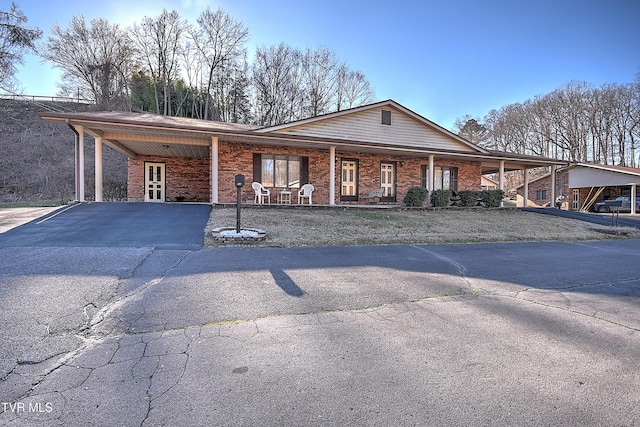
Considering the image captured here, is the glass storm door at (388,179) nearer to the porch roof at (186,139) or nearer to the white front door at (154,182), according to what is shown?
the porch roof at (186,139)

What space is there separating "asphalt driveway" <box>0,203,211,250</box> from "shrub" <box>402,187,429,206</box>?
8.54 m

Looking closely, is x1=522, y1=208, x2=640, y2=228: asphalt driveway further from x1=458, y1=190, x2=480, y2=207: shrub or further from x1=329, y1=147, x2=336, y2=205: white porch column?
x1=329, y1=147, x2=336, y2=205: white porch column

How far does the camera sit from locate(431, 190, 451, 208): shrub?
48.3 feet

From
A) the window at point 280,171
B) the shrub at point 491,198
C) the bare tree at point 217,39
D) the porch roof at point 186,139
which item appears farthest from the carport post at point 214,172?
the bare tree at point 217,39

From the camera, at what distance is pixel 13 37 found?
21.8 meters

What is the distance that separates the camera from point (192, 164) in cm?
1606

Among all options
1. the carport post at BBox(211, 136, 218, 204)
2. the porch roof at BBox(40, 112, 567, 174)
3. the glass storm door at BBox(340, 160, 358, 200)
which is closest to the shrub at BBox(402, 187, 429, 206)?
the porch roof at BBox(40, 112, 567, 174)

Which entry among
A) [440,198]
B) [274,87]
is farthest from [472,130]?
[440,198]

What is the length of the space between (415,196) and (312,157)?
490 cm

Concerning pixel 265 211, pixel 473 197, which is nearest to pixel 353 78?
pixel 473 197

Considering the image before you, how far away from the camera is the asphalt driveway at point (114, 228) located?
6324 mm

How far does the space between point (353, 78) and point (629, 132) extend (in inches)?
1219

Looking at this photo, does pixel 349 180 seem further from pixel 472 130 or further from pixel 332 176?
pixel 472 130

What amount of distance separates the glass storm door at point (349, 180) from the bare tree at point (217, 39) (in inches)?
754
